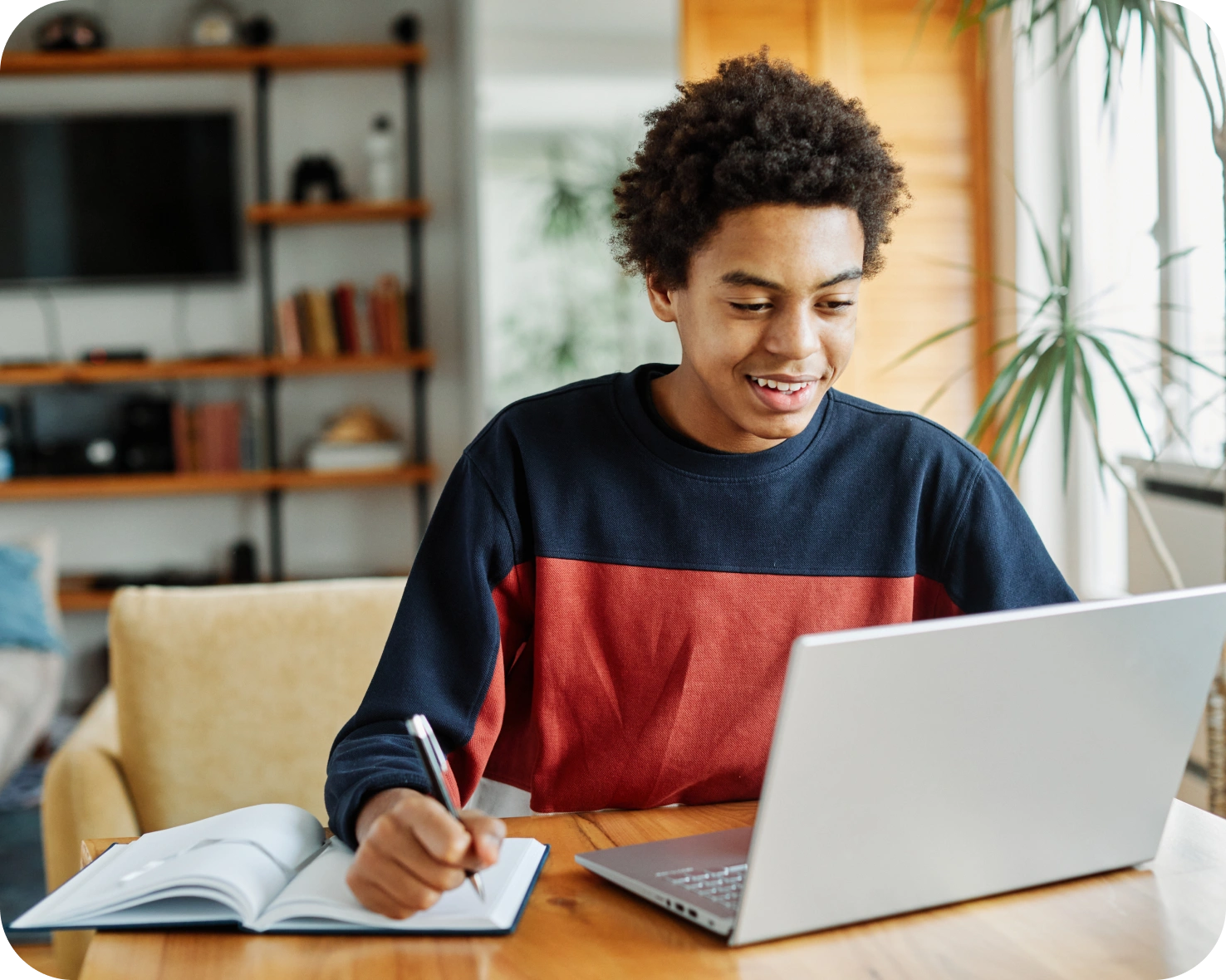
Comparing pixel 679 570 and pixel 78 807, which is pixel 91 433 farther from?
pixel 679 570

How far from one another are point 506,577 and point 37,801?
2549mm

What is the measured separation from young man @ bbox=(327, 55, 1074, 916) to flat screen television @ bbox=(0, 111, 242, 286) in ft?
11.1

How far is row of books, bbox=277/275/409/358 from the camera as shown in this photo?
418cm

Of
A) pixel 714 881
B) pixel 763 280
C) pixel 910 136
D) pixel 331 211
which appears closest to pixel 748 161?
pixel 763 280

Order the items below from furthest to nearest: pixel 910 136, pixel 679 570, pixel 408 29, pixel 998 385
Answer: pixel 408 29 → pixel 910 136 → pixel 998 385 → pixel 679 570

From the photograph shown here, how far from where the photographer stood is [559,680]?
1143 mm

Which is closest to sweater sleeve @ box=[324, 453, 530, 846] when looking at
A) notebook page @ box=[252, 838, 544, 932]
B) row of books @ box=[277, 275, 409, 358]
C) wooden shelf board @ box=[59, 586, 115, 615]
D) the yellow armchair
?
notebook page @ box=[252, 838, 544, 932]

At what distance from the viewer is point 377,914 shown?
0.77 m

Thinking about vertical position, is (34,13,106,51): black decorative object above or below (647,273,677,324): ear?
above

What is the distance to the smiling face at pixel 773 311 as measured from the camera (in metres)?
1.04

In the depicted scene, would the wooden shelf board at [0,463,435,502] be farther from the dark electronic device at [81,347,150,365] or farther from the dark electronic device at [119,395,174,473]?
the dark electronic device at [81,347,150,365]

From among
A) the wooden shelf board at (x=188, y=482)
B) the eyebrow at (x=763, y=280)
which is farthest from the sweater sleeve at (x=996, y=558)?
the wooden shelf board at (x=188, y=482)

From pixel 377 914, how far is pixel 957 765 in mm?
375

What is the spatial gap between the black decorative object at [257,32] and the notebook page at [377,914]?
3.87 metres
